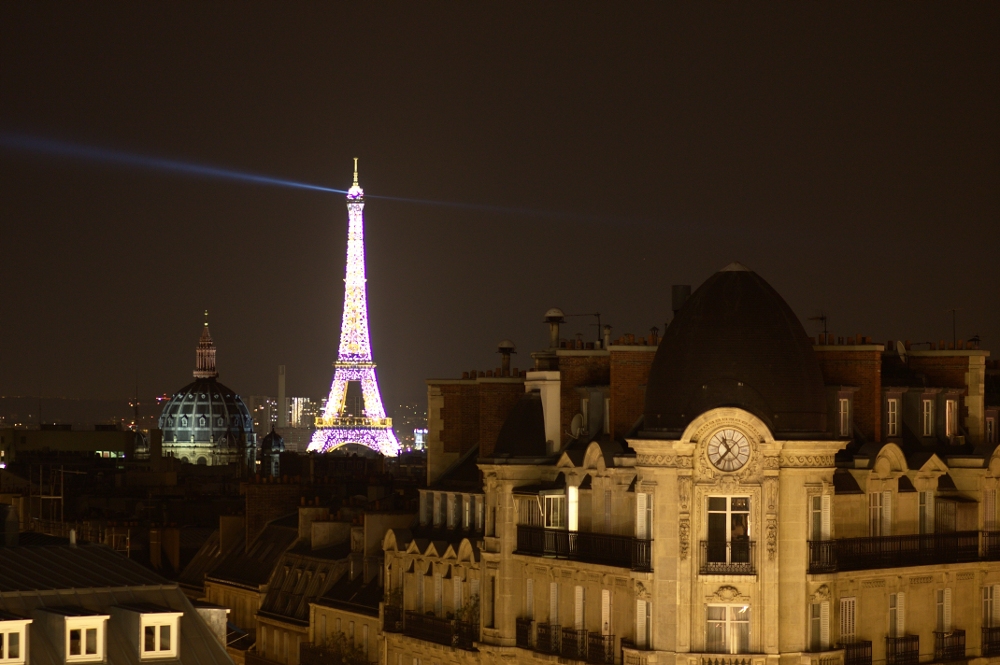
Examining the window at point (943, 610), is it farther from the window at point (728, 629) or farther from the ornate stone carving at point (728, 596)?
the ornate stone carving at point (728, 596)

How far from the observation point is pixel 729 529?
4644cm

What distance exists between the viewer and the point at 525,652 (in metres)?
52.1

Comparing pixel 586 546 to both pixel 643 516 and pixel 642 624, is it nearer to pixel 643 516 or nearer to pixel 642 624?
pixel 643 516

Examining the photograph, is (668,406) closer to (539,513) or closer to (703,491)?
(703,491)

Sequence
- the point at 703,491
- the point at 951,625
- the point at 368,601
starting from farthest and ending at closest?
1. the point at 368,601
2. the point at 951,625
3. the point at 703,491

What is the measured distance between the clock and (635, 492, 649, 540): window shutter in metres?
2.01

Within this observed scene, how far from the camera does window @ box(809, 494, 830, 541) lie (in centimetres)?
4706

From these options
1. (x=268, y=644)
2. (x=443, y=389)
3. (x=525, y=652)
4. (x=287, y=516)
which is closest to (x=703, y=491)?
(x=525, y=652)

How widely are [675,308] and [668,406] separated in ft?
25.2

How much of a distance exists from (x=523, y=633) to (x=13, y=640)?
1640 cm

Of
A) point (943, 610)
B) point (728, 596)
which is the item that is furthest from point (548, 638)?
point (943, 610)

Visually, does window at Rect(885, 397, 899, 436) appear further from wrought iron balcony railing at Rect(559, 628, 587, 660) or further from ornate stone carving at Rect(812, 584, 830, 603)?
wrought iron balcony railing at Rect(559, 628, 587, 660)

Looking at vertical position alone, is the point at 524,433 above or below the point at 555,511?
above

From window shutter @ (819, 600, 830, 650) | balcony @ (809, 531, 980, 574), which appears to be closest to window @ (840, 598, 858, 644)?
balcony @ (809, 531, 980, 574)
